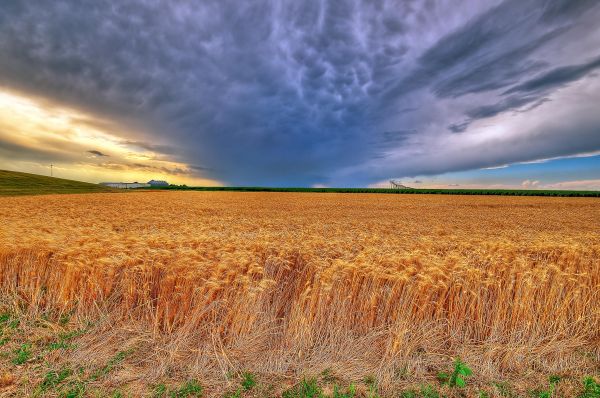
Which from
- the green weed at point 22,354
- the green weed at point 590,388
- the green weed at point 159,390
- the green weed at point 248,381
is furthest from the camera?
the green weed at point 22,354

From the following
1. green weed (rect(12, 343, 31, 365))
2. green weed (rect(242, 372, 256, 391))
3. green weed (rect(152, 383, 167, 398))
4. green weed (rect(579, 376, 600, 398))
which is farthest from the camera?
green weed (rect(12, 343, 31, 365))

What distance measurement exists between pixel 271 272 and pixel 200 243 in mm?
2629

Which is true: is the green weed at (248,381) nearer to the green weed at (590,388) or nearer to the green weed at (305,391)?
the green weed at (305,391)

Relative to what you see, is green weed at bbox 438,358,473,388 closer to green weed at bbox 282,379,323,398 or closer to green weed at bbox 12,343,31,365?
green weed at bbox 282,379,323,398

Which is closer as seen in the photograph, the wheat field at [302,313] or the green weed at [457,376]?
the green weed at [457,376]

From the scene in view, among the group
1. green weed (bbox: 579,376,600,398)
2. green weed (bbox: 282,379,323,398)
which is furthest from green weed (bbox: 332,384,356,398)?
green weed (bbox: 579,376,600,398)

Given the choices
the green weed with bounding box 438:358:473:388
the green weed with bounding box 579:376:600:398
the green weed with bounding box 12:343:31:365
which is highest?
the green weed with bounding box 12:343:31:365

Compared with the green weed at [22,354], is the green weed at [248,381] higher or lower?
lower

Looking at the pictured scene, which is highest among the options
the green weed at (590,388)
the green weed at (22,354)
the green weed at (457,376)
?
the green weed at (22,354)

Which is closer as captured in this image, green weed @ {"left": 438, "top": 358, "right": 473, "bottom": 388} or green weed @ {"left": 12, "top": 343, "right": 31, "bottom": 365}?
green weed @ {"left": 438, "top": 358, "right": 473, "bottom": 388}

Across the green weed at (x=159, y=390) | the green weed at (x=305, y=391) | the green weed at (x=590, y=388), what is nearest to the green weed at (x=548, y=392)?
the green weed at (x=590, y=388)

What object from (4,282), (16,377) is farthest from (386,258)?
(4,282)

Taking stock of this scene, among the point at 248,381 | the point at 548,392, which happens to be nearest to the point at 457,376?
the point at 548,392

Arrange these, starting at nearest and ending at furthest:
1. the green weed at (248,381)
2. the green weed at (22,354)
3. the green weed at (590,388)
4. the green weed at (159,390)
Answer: the green weed at (159,390) < the green weed at (248,381) < the green weed at (590,388) < the green weed at (22,354)
